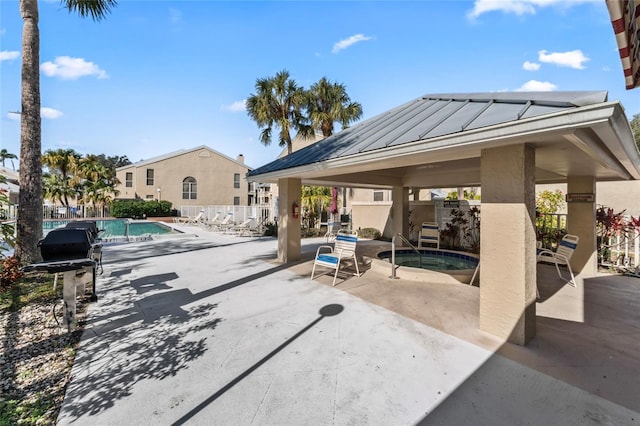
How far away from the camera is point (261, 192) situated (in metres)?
44.6

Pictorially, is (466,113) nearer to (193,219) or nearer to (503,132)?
(503,132)

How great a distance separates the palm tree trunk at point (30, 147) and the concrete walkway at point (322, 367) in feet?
12.0

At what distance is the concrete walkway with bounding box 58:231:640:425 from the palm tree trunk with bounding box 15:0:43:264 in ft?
12.0

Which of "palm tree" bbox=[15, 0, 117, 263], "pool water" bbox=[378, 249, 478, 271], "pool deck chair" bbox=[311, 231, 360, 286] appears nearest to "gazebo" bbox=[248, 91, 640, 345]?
"pool deck chair" bbox=[311, 231, 360, 286]

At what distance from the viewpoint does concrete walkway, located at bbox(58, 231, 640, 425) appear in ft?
8.47

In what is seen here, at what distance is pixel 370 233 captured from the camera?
1598 centimetres

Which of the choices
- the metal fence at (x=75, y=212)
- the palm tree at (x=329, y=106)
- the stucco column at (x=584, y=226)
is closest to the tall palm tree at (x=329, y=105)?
the palm tree at (x=329, y=106)

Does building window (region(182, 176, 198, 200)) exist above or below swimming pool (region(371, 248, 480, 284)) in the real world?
above

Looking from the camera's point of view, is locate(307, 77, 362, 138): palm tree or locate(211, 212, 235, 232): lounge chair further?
locate(211, 212, 235, 232): lounge chair

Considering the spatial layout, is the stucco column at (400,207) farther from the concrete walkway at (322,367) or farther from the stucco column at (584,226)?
the concrete walkway at (322,367)

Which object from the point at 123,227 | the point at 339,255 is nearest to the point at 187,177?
the point at 123,227

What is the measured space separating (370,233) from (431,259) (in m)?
6.29

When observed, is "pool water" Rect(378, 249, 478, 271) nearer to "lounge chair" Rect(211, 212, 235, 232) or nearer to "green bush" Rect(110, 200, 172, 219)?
"lounge chair" Rect(211, 212, 235, 232)

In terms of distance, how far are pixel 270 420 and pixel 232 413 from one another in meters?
0.39
